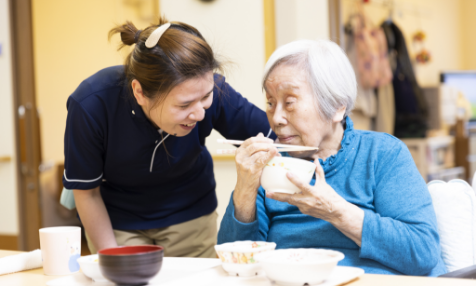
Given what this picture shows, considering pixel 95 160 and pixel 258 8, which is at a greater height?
pixel 258 8

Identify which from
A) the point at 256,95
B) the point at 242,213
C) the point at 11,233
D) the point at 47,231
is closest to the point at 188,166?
the point at 242,213

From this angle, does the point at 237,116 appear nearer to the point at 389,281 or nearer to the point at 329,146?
the point at 329,146

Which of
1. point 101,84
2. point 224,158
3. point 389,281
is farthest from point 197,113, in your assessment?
point 224,158

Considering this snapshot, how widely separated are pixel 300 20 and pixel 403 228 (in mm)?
1897

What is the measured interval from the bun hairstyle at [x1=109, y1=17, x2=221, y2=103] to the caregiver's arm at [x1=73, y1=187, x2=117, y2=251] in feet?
1.51

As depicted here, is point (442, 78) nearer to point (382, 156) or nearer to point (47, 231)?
point (382, 156)

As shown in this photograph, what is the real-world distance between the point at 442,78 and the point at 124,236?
4.99 m

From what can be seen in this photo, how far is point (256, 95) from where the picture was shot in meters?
2.88

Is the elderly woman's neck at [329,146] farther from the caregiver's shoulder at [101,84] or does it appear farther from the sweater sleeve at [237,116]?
the caregiver's shoulder at [101,84]

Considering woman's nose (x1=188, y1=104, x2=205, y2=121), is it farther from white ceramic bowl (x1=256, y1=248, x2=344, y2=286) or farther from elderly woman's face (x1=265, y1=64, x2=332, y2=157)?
white ceramic bowl (x1=256, y1=248, x2=344, y2=286)

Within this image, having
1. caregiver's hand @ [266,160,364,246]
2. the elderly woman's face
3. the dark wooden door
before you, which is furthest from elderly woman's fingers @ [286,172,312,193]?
the dark wooden door

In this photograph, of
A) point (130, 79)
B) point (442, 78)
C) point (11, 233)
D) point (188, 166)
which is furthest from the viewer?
point (442, 78)

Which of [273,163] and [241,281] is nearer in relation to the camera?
[241,281]

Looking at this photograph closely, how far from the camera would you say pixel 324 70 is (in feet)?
4.42
